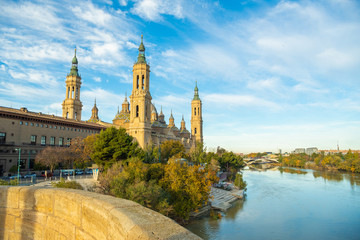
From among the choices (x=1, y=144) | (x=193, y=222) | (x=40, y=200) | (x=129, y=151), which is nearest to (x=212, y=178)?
(x=193, y=222)

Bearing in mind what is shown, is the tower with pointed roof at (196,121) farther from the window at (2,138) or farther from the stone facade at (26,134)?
the window at (2,138)

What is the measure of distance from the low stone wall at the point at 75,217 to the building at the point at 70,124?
42.3m

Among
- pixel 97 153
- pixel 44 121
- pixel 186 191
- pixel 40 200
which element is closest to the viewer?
pixel 40 200

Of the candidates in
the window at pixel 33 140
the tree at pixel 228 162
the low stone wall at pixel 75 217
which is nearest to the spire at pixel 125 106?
the tree at pixel 228 162

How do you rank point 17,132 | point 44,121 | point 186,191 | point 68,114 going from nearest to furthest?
point 186,191 → point 17,132 → point 44,121 → point 68,114

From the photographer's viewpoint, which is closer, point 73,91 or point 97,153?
point 97,153

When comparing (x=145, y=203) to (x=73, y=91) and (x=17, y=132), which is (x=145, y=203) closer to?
(x=17, y=132)

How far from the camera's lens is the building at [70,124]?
4147 cm

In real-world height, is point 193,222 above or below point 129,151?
below

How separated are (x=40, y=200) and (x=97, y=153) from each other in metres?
31.1

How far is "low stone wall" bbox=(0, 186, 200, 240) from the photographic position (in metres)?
3.12

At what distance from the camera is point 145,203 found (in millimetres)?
20625

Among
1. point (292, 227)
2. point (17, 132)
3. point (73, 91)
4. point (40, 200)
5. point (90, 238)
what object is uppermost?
point (73, 91)

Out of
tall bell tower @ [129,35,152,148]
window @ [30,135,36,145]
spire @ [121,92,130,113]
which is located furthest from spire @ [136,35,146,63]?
window @ [30,135,36,145]
